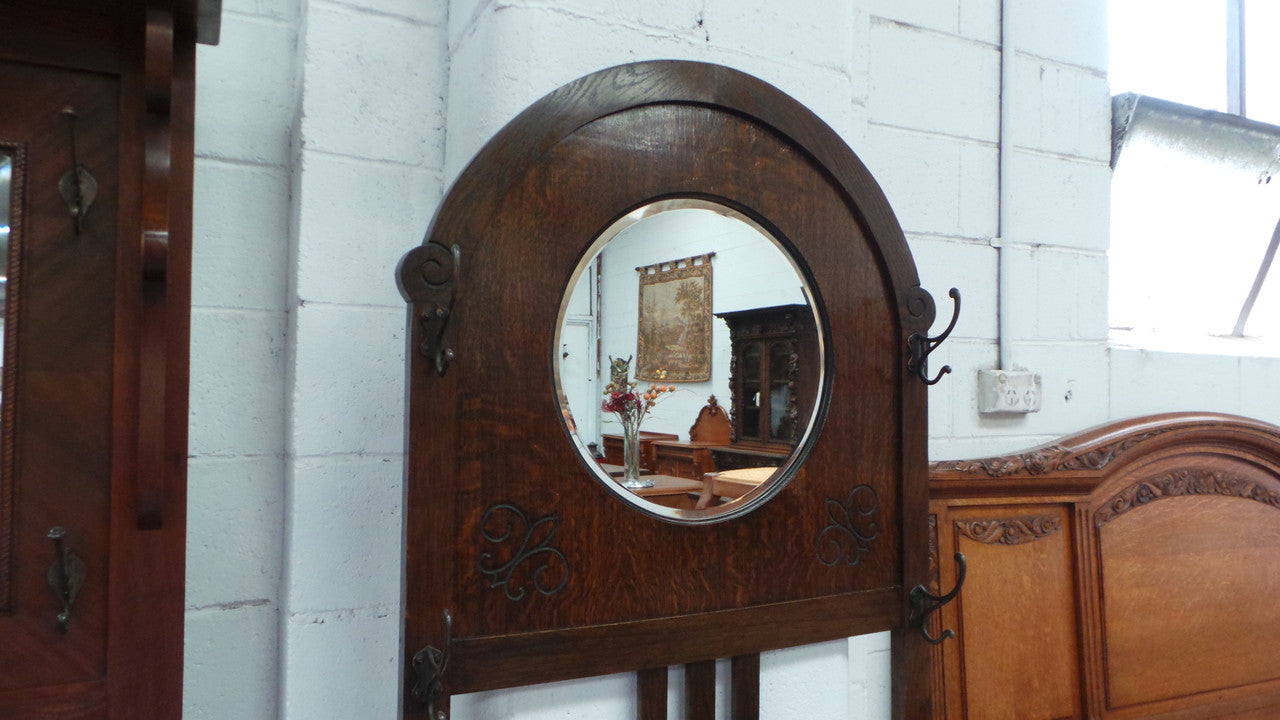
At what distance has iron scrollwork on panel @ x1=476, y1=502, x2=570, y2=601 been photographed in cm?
86

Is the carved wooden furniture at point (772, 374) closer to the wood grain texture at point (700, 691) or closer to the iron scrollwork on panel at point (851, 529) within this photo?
the iron scrollwork on panel at point (851, 529)

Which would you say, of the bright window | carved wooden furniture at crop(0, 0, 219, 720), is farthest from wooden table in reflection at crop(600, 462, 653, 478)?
the bright window

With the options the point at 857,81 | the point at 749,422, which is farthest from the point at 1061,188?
the point at 749,422

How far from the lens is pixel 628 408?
0.98m

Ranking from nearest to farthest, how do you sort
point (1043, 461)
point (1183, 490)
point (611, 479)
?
point (611, 479) < point (1043, 461) < point (1183, 490)

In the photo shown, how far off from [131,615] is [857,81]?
1.37 meters

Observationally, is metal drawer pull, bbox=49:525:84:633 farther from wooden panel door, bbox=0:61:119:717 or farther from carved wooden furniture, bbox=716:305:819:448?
carved wooden furniture, bbox=716:305:819:448

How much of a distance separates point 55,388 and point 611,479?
644mm

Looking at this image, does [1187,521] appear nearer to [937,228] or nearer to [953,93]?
[937,228]

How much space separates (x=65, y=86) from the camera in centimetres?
90

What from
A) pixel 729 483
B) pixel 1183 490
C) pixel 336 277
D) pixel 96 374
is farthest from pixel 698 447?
pixel 1183 490

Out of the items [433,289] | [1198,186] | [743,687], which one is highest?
[1198,186]

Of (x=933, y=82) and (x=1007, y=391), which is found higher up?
(x=933, y=82)

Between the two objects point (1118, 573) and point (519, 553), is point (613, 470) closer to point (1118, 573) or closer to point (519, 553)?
point (519, 553)
